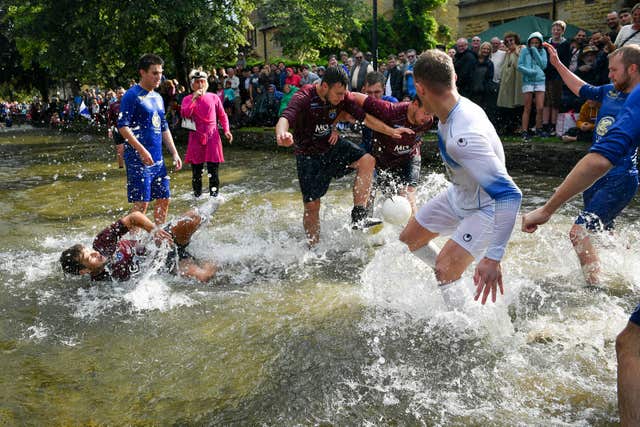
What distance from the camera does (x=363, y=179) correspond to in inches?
238

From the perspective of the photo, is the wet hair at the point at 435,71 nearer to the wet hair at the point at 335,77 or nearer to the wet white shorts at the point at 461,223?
the wet white shorts at the point at 461,223

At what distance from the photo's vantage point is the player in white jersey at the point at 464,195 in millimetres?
3006

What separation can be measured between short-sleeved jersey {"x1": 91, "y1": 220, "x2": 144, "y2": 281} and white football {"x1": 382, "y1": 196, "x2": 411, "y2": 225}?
2.30m

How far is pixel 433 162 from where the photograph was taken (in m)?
11.8

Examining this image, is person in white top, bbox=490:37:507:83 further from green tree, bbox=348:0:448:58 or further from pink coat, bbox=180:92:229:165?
green tree, bbox=348:0:448:58

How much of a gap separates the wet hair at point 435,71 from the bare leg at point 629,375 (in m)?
1.68

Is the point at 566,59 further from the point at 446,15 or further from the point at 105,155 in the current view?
the point at 446,15

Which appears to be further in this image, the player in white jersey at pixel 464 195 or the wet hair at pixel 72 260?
the wet hair at pixel 72 260

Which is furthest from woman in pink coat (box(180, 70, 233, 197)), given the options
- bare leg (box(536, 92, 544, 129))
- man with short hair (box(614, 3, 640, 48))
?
man with short hair (box(614, 3, 640, 48))

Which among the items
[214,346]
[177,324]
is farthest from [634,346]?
[177,324]

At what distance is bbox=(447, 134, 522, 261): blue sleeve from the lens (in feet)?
9.82

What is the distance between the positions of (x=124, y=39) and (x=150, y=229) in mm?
19246

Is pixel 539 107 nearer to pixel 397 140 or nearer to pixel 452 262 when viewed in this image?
pixel 397 140

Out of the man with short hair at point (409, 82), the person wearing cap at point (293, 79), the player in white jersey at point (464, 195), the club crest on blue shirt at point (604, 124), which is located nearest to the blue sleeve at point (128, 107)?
the player in white jersey at point (464, 195)
